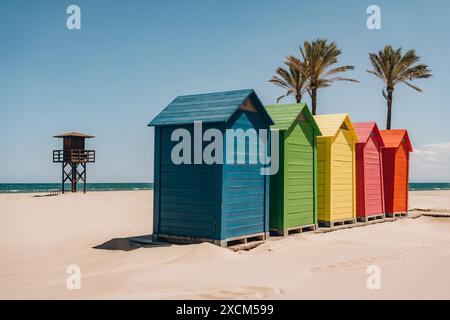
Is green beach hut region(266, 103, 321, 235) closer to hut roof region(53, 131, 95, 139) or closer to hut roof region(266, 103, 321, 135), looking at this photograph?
hut roof region(266, 103, 321, 135)

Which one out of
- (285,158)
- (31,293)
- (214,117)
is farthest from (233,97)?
(31,293)

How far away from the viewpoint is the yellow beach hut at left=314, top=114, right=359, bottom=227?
14.1 m

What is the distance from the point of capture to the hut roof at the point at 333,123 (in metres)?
14.3

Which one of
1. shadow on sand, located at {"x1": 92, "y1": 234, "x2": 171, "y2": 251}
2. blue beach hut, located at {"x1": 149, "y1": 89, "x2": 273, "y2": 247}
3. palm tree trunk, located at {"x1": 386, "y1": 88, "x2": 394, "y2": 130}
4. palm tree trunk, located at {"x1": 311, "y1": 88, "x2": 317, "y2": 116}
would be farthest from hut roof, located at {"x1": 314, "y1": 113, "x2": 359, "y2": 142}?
palm tree trunk, located at {"x1": 386, "y1": 88, "x2": 394, "y2": 130}

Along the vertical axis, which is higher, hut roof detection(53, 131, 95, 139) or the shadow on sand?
hut roof detection(53, 131, 95, 139)

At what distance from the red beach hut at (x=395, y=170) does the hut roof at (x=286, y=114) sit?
604cm

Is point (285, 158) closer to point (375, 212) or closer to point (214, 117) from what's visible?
point (214, 117)

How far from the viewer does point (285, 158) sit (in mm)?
11961

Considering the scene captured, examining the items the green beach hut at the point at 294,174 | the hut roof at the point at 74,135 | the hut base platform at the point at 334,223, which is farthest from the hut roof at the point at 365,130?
the hut roof at the point at 74,135

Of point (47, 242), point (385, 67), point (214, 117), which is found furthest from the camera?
point (385, 67)

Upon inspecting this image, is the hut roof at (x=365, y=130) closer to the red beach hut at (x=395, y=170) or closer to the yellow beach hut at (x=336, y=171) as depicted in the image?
the yellow beach hut at (x=336, y=171)

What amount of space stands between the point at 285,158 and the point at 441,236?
5543 millimetres

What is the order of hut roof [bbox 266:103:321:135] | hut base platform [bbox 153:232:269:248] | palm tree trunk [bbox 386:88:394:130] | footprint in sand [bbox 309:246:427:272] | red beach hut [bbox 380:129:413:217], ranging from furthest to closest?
palm tree trunk [bbox 386:88:394:130] < red beach hut [bbox 380:129:413:217] < hut roof [bbox 266:103:321:135] < hut base platform [bbox 153:232:269:248] < footprint in sand [bbox 309:246:427:272]

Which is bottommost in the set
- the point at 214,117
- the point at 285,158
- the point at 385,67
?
the point at 285,158
